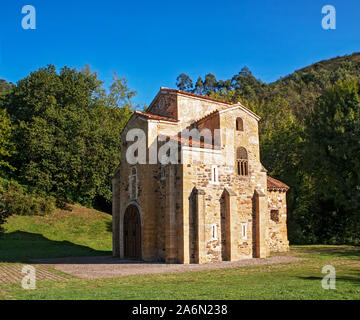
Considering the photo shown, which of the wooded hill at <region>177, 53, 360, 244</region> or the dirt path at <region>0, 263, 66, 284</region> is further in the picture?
the wooded hill at <region>177, 53, 360, 244</region>

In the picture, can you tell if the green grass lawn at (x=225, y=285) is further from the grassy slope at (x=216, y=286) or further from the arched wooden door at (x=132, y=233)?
the arched wooden door at (x=132, y=233)

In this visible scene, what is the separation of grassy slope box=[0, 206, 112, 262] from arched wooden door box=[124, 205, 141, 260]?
450 centimetres

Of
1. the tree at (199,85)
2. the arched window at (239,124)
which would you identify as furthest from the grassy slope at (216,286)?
the tree at (199,85)

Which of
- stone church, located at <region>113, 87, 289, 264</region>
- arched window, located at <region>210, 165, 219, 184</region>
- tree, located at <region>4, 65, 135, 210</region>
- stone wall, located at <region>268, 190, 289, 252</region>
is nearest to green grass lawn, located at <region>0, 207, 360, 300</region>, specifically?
stone church, located at <region>113, 87, 289, 264</region>

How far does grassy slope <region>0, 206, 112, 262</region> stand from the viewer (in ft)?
91.8

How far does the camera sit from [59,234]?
33844 mm

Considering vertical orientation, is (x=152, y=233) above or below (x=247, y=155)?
below

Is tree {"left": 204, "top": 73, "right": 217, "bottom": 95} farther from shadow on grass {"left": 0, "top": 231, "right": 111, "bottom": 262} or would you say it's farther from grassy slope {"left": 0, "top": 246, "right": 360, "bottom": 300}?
grassy slope {"left": 0, "top": 246, "right": 360, "bottom": 300}

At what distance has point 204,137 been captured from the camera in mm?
22781

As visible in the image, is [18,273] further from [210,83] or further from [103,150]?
[210,83]

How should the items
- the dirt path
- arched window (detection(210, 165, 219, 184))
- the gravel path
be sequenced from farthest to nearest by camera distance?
arched window (detection(210, 165, 219, 184)), the gravel path, the dirt path
